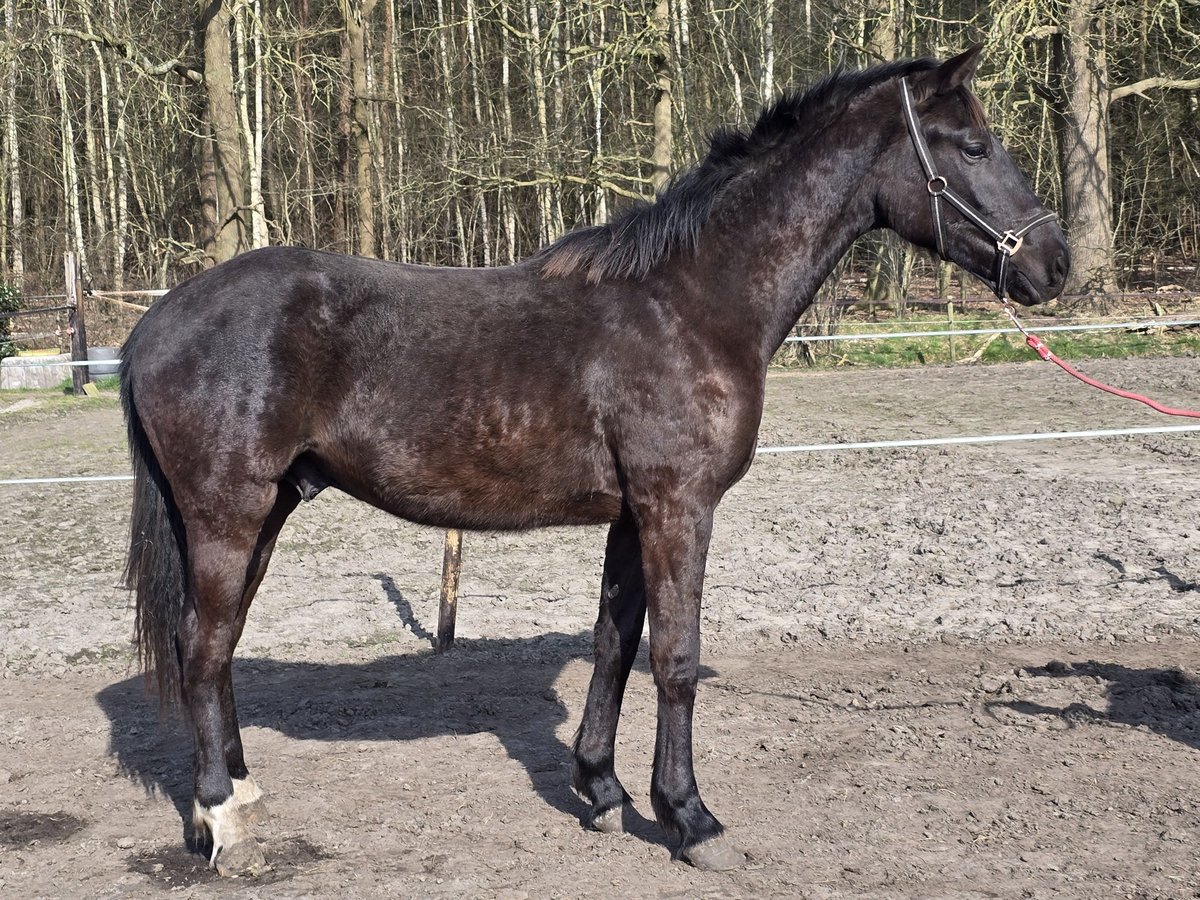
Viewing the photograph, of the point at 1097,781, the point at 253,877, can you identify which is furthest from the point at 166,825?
the point at 1097,781

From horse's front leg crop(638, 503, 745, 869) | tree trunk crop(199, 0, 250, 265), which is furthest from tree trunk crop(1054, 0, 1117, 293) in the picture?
horse's front leg crop(638, 503, 745, 869)

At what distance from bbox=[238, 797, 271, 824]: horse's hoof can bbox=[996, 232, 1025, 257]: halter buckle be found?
9.57 ft

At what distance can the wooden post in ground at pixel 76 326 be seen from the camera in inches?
568

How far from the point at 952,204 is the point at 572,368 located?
4.17 feet

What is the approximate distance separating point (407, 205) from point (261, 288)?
19.7m

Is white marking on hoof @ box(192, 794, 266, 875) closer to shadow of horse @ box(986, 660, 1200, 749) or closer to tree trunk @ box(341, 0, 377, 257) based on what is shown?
shadow of horse @ box(986, 660, 1200, 749)

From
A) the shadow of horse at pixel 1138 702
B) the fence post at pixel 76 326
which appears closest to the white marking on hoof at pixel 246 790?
the shadow of horse at pixel 1138 702

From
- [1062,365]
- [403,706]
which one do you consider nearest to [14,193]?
[403,706]

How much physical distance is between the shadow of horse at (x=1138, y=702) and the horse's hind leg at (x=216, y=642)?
3005 mm

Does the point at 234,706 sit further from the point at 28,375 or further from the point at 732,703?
the point at 28,375

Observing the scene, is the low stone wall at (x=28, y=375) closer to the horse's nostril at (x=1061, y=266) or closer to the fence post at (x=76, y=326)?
the fence post at (x=76, y=326)

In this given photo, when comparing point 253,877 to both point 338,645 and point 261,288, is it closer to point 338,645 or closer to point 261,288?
point 261,288

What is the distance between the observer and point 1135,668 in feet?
16.5

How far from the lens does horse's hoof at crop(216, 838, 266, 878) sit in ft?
11.0
